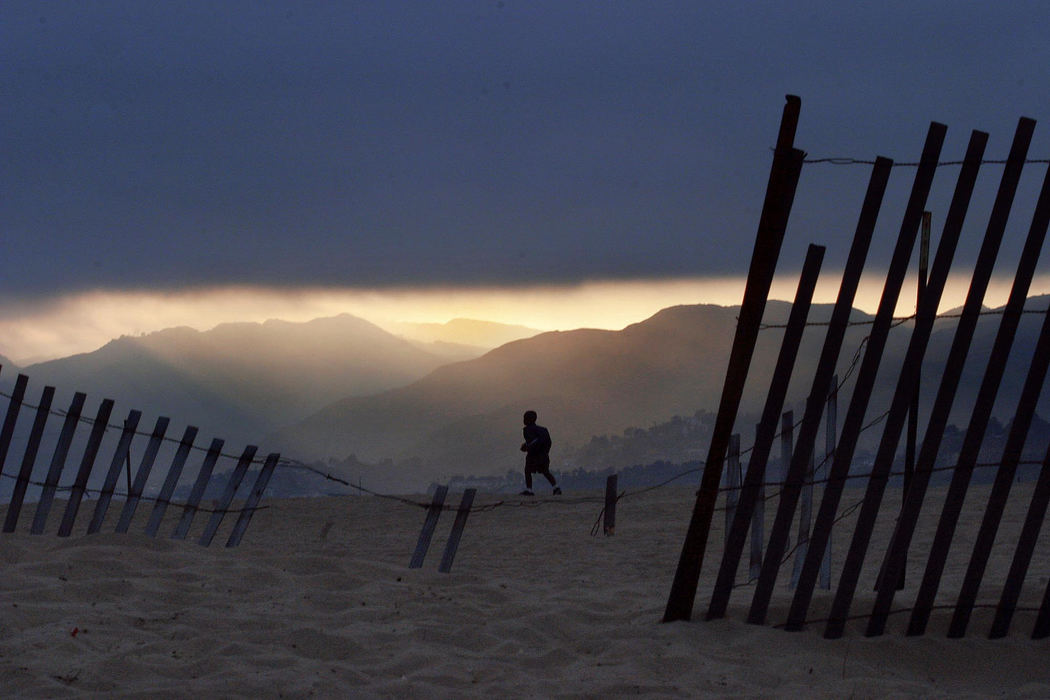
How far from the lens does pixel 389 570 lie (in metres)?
9.89

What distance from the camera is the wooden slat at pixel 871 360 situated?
270 inches

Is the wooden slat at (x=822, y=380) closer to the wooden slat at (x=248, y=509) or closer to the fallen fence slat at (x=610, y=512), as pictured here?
the wooden slat at (x=248, y=509)

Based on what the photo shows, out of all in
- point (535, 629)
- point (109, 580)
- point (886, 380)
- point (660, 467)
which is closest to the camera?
point (535, 629)

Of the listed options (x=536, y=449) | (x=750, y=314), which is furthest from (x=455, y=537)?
(x=536, y=449)

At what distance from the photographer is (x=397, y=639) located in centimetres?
736

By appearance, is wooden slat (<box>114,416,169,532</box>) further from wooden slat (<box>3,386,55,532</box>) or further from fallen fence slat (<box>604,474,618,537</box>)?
fallen fence slat (<box>604,474,618,537</box>)

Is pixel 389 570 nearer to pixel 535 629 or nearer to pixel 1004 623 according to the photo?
pixel 535 629

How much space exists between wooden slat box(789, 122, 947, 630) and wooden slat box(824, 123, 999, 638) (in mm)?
187

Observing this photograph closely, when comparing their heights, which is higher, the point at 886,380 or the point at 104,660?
the point at 886,380

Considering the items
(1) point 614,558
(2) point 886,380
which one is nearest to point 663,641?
(1) point 614,558

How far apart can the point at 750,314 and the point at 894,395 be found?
42.4 inches

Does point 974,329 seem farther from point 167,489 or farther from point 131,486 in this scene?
point 131,486

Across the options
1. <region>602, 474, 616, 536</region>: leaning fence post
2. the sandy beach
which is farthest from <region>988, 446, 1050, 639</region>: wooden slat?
<region>602, 474, 616, 536</region>: leaning fence post

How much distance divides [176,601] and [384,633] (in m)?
1.81
